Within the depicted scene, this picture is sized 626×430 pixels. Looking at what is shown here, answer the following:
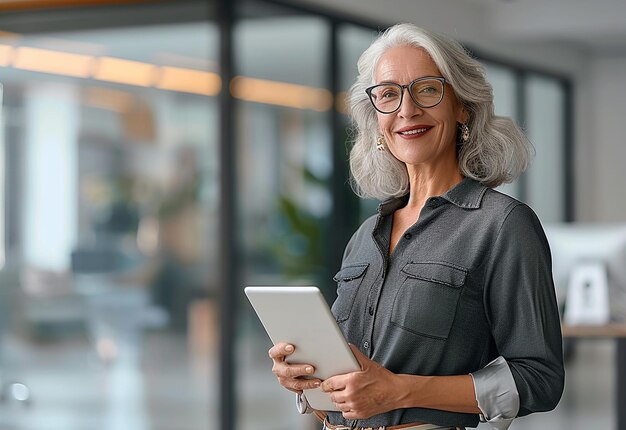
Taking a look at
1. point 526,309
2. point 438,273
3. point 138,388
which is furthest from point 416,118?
point 138,388

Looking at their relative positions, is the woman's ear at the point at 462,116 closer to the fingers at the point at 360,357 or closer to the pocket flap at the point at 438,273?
the pocket flap at the point at 438,273

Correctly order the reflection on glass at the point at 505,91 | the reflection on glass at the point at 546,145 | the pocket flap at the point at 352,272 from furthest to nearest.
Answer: the reflection on glass at the point at 546,145 < the reflection on glass at the point at 505,91 < the pocket flap at the point at 352,272

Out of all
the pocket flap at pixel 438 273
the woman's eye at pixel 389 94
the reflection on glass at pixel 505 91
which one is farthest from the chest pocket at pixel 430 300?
the reflection on glass at pixel 505 91

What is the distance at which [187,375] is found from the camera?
253 inches

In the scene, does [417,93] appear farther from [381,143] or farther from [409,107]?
[381,143]

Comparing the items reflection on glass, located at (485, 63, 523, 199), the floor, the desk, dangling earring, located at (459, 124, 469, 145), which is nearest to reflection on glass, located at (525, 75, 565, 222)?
reflection on glass, located at (485, 63, 523, 199)

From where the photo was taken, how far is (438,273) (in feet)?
6.62

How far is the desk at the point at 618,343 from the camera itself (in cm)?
549

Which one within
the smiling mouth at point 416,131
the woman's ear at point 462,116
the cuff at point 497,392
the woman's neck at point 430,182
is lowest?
the cuff at point 497,392

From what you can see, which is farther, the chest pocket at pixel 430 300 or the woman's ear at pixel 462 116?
the woman's ear at pixel 462 116

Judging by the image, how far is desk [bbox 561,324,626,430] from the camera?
5.49 m

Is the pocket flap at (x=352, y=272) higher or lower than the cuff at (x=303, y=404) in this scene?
higher

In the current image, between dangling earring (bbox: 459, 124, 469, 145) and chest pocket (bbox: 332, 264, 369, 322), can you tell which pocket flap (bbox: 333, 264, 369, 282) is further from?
dangling earring (bbox: 459, 124, 469, 145)

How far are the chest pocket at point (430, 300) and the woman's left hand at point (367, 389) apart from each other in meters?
0.12
